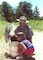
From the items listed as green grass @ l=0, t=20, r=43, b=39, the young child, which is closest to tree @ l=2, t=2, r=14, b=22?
green grass @ l=0, t=20, r=43, b=39

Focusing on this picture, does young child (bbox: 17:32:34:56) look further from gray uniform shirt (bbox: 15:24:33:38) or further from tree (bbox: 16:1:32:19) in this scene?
tree (bbox: 16:1:32:19)

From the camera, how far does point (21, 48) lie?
2.16m

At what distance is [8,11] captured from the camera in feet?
9.45

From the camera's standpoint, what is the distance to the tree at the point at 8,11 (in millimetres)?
2865

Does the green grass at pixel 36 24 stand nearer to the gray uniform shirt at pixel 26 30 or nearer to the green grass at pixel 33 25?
the green grass at pixel 33 25

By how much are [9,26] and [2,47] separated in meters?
0.33

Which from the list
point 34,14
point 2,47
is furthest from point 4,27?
point 34,14

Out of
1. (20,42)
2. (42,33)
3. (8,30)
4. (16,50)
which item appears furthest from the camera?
(42,33)

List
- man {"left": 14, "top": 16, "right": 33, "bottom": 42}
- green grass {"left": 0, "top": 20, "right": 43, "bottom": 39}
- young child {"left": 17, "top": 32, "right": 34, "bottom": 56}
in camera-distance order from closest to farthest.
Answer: young child {"left": 17, "top": 32, "right": 34, "bottom": 56}, man {"left": 14, "top": 16, "right": 33, "bottom": 42}, green grass {"left": 0, "top": 20, "right": 43, "bottom": 39}

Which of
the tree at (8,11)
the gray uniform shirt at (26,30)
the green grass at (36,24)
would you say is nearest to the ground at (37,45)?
the green grass at (36,24)

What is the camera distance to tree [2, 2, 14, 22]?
113 inches

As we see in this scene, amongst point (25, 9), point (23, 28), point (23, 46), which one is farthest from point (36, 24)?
point (23, 46)

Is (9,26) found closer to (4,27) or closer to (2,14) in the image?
(4,27)

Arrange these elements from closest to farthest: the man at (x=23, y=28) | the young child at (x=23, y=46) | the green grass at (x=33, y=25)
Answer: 1. the young child at (x=23, y=46)
2. the man at (x=23, y=28)
3. the green grass at (x=33, y=25)
